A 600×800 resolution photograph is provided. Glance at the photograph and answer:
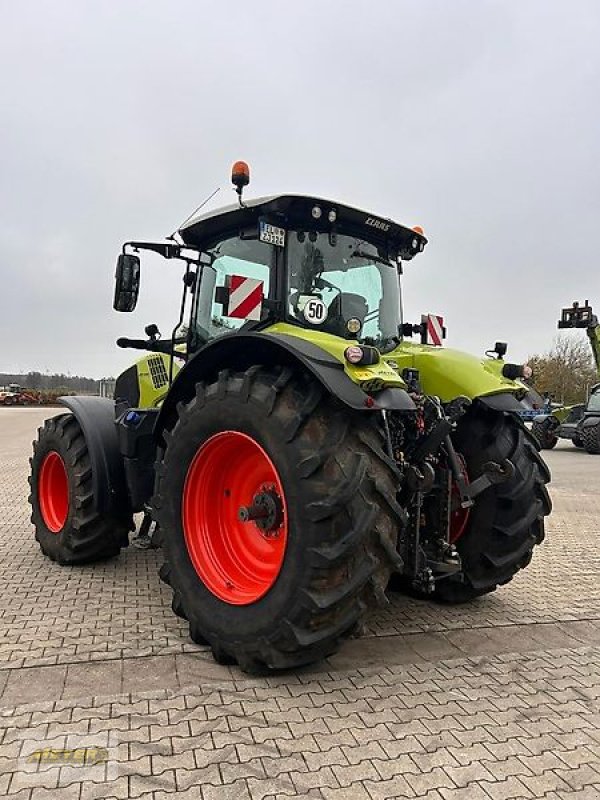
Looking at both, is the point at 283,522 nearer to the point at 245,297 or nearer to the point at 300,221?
the point at 245,297

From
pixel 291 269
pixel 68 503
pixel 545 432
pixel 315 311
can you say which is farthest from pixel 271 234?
pixel 545 432

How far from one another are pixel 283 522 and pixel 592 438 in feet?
54.1

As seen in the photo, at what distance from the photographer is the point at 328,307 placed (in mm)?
4051

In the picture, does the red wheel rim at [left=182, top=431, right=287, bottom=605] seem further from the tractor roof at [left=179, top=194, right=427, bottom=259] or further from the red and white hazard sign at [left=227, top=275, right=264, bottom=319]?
the tractor roof at [left=179, top=194, right=427, bottom=259]

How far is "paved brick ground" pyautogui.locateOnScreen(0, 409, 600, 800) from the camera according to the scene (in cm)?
242

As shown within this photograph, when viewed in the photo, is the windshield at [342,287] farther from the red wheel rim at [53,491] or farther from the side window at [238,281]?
the red wheel rim at [53,491]

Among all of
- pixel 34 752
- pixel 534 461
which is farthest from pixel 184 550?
pixel 534 461

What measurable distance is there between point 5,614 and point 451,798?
117 inches

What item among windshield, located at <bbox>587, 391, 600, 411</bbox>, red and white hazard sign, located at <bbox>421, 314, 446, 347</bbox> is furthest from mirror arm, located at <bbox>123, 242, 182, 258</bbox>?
windshield, located at <bbox>587, 391, 600, 411</bbox>

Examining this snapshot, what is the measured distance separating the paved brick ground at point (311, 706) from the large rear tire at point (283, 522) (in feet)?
0.93

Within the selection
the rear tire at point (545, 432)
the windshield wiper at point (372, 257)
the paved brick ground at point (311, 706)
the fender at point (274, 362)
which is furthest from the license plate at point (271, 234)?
the rear tire at point (545, 432)

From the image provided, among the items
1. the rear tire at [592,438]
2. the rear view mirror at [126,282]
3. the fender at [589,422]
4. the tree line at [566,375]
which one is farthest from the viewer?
the tree line at [566,375]

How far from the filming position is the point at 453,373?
410 cm

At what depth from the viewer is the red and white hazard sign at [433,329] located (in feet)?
16.8
